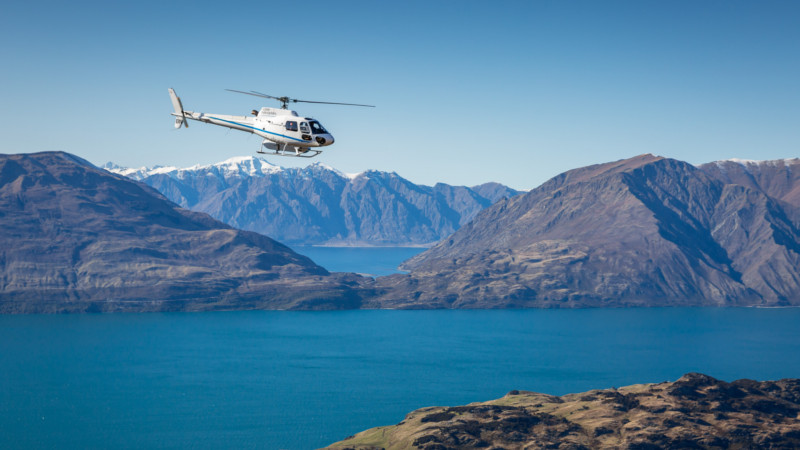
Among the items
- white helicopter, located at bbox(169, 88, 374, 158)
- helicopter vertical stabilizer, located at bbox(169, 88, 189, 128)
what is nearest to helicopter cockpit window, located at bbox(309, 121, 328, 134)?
white helicopter, located at bbox(169, 88, 374, 158)

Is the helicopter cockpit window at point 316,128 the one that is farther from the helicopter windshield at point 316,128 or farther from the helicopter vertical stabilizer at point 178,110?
the helicopter vertical stabilizer at point 178,110

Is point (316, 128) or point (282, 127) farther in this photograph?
point (282, 127)

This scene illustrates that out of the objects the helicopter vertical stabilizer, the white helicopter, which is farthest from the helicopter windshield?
the helicopter vertical stabilizer

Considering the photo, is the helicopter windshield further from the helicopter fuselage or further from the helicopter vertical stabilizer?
the helicopter vertical stabilizer

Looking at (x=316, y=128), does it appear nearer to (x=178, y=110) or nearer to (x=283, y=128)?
(x=283, y=128)

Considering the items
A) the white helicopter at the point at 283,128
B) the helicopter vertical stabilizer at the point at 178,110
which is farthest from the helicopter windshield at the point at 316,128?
the helicopter vertical stabilizer at the point at 178,110

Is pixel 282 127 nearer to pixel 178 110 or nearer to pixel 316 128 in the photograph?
pixel 316 128

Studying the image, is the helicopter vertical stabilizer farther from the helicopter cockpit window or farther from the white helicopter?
the helicopter cockpit window

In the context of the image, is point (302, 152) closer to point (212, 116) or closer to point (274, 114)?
point (274, 114)

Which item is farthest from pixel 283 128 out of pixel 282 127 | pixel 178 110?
pixel 178 110

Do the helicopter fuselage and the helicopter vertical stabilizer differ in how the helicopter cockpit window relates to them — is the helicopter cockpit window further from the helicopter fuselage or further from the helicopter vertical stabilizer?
the helicopter vertical stabilizer

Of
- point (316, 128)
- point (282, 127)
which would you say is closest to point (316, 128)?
point (316, 128)
